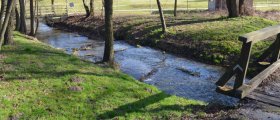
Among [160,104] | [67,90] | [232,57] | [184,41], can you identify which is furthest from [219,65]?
[67,90]

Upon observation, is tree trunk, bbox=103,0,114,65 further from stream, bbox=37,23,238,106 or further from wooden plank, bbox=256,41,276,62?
wooden plank, bbox=256,41,276,62

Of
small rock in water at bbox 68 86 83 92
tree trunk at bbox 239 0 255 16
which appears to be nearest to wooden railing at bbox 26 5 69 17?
tree trunk at bbox 239 0 255 16

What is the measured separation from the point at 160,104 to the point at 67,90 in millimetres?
2892

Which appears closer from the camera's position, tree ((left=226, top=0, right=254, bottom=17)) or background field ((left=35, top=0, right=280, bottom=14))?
tree ((left=226, top=0, right=254, bottom=17))

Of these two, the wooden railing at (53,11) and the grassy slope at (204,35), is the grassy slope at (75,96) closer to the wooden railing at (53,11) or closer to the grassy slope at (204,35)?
the grassy slope at (204,35)

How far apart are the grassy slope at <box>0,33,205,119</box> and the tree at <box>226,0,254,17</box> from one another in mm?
17750

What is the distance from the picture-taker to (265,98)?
10.4 metres

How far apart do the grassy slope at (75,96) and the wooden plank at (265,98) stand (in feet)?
5.63

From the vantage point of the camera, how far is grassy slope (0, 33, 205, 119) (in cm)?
1034

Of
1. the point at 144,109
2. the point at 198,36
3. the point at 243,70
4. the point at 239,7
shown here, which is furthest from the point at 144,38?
the point at 243,70

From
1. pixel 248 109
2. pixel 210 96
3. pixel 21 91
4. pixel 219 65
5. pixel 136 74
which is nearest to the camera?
pixel 21 91

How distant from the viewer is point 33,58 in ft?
50.1

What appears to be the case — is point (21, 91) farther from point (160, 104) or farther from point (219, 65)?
point (219, 65)

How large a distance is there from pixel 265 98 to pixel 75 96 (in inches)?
214
